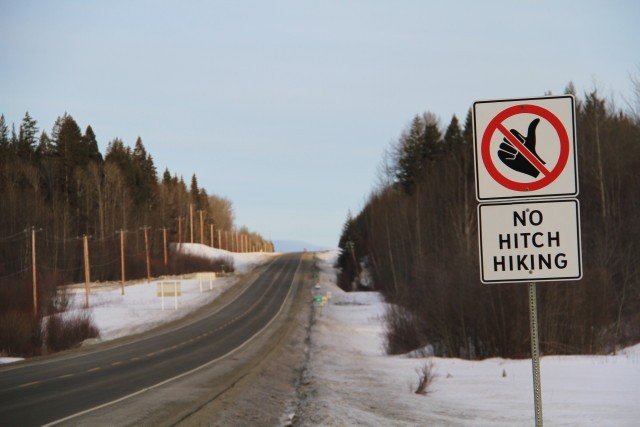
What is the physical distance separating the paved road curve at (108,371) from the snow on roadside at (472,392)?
170 inches

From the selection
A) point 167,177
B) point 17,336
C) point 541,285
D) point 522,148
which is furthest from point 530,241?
point 167,177

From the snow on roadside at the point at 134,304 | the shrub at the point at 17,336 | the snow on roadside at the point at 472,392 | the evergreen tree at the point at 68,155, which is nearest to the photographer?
the snow on roadside at the point at 472,392

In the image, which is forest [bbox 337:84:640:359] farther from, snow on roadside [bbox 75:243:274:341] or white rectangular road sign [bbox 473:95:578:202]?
snow on roadside [bbox 75:243:274:341]

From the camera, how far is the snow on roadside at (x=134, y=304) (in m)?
46.5

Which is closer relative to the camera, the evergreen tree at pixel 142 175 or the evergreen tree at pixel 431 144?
the evergreen tree at pixel 431 144

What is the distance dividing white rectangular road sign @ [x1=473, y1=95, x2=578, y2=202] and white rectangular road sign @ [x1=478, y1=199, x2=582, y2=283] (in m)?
0.09

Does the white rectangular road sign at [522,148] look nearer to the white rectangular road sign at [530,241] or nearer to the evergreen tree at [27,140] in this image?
the white rectangular road sign at [530,241]

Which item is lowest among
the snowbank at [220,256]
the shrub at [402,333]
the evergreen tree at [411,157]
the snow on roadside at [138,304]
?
the snow on roadside at [138,304]

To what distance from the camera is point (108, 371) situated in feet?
73.5

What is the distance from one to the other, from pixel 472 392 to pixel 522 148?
11751 millimetres

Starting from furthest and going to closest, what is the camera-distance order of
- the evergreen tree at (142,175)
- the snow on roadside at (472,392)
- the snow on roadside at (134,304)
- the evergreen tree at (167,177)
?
1. the evergreen tree at (167,177)
2. the evergreen tree at (142,175)
3. the snow on roadside at (134,304)
4. the snow on roadside at (472,392)

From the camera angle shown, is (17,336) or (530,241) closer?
(530,241)

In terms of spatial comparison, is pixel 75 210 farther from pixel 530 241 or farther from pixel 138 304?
pixel 530 241

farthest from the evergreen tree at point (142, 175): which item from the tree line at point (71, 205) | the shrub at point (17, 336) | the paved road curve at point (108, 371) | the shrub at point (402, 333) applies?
the shrub at point (402, 333)
